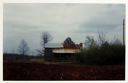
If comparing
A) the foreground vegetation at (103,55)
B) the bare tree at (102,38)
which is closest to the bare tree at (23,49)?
the foreground vegetation at (103,55)

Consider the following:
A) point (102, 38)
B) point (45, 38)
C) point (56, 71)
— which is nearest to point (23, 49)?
point (45, 38)

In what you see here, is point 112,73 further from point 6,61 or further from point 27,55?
point 6,61

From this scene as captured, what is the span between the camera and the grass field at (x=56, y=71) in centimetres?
207

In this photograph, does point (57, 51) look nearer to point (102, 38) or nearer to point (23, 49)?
point (23, 49)

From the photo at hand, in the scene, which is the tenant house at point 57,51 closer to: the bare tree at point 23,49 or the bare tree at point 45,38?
the bare tree at point 45,38

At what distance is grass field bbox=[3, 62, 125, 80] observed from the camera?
6.79 feet

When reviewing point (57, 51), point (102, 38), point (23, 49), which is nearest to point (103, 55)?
point (102, 38)

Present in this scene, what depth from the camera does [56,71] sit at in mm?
2074

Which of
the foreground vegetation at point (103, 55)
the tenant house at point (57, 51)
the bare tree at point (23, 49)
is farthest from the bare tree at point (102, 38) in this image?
the bare tree at point (23, 49)

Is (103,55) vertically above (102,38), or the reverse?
(102,38)

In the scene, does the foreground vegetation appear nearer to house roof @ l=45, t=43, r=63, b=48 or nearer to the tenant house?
the tenant house

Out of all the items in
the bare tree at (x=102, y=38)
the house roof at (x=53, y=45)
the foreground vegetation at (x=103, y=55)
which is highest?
the bare tree at (x=102, y=38)

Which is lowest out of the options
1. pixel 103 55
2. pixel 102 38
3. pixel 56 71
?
pixel 56 71

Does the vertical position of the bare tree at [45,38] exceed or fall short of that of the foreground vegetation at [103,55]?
it exceeds it
